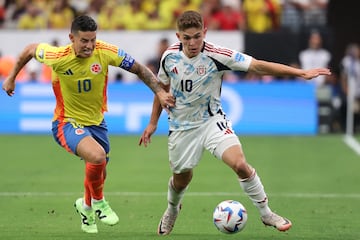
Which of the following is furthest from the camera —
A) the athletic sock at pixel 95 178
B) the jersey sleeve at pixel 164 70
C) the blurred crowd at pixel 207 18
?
the blurred crowd at pixel 207 18

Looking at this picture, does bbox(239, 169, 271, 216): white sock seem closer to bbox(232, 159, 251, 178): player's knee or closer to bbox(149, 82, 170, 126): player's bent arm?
bbox(232, 159, 251, 178): player's knee

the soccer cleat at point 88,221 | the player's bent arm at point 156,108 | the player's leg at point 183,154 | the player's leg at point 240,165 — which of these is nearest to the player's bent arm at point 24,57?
the player's bent arm at point 156,108

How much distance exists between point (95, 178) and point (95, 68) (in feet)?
3.72

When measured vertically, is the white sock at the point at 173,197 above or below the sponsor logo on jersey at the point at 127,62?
below

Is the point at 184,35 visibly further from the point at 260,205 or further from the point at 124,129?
the point at 124,129

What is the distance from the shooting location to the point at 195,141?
914 cm

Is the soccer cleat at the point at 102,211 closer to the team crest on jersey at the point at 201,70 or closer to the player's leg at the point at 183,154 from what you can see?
the player's leg at the point at 183,154

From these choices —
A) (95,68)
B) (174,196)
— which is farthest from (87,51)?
(174,196)

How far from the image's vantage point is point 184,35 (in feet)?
29.0

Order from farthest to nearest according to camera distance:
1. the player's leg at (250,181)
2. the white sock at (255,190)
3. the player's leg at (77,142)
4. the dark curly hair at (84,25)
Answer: the player's leg at (77,142) < the dark curly hair at (84,25) < the white sock at (255,190) < the player's leg at (250,181)

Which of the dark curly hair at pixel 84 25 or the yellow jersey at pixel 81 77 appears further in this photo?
the yellow jersey at pixel 81 77

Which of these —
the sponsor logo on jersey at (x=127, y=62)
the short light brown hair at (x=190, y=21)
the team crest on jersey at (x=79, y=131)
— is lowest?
the team crest on jersey at (x=79, y=131)

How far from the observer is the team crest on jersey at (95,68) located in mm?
9562

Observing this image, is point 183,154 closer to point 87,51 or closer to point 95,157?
point 95,157
